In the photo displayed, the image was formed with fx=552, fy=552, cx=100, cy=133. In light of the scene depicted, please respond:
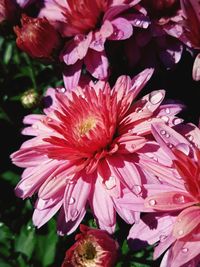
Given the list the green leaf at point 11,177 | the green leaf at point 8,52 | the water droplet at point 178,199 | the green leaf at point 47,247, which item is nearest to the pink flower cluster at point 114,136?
the water droplet at point 178,199

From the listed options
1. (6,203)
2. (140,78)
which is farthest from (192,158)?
(6,203)

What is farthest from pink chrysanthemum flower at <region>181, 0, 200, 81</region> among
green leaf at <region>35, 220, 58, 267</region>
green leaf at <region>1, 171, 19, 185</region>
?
green leaf at <region>1, 171, 19, 185</region>

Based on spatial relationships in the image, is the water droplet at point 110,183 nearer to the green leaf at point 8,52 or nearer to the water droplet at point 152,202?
the water droplet at point 152,202

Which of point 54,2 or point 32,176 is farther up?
point 54,2

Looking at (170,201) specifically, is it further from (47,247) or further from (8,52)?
(8,52)

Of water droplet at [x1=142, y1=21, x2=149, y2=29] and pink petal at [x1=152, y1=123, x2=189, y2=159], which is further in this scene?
water droplet at [x1=142, y1=21, x2=149, y2=29]

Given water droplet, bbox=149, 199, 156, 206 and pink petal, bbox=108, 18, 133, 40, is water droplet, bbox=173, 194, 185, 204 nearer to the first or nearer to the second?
water droplet, bbox=149, 199, 156, 206

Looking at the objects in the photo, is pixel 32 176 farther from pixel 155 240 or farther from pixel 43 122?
pixel 155 240
